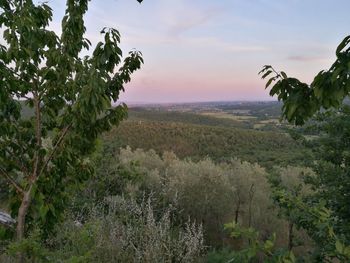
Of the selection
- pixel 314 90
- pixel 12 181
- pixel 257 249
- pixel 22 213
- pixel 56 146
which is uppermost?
pixel 314 90

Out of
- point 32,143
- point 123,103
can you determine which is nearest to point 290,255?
point 123,103

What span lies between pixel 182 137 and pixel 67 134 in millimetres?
52931

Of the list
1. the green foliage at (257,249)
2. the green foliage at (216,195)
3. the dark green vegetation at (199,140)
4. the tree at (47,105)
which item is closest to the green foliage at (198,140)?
the dark green vegetation at (199,140)

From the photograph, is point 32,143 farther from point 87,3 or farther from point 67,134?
point 87,3

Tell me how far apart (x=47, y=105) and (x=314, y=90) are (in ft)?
12.0

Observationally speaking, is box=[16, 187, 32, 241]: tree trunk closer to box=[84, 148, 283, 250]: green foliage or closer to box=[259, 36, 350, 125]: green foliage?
box=[259, 36, 350, 125]: green foliage

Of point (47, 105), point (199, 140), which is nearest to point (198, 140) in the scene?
point (199, 140)

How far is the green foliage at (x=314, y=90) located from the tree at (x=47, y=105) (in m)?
2.30

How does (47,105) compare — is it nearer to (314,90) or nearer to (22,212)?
(22,212)

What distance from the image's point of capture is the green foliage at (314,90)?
1.68 metres

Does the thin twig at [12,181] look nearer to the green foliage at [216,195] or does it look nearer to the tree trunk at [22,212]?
the tree trunk at [22,212]

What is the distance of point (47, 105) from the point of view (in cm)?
455

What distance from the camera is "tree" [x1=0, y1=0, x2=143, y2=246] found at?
4074mm

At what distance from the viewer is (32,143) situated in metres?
4.46
